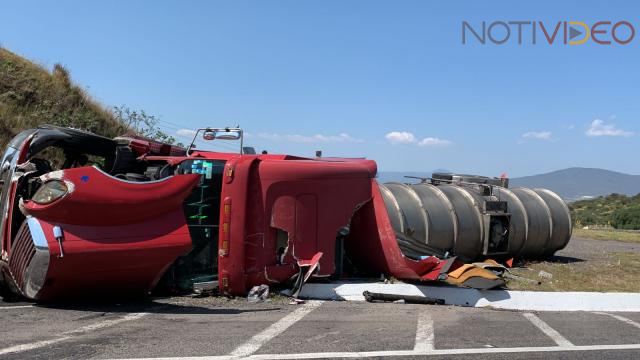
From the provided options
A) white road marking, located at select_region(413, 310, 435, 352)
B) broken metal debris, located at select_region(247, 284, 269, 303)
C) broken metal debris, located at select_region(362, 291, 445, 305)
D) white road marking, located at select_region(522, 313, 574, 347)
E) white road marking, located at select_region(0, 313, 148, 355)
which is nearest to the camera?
white road marking, located at select_region(0, 313, 148, 355)

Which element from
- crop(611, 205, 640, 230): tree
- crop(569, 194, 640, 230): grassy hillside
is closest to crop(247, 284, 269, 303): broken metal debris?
crop(569, 194, 640, 230): grassy hillside

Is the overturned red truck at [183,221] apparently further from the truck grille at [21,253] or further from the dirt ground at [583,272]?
the dirt ground at [583,272]

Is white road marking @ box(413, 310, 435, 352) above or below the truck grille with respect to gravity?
below

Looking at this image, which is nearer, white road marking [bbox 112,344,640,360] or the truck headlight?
white road marking [bbox 112,344,640,360]

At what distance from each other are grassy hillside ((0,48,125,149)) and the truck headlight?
941 cm

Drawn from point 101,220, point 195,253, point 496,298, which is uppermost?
point 101,220

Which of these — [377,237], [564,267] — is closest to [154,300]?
[377,237]

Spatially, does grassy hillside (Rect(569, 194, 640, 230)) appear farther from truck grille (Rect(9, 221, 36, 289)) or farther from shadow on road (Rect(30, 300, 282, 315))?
truck grille (Rect(9, 221, 36, 289))

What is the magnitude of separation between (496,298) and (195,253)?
4489 millimetres

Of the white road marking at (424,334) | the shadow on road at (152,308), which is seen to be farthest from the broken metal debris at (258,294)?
the white road marking at (424,334)

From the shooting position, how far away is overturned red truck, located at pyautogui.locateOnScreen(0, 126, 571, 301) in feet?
20.7

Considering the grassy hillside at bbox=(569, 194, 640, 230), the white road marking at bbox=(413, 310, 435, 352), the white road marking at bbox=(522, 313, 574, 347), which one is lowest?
the white road marking at bbox=(522, 313, 574, 347)

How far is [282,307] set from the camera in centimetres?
744

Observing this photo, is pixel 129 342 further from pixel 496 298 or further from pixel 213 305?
pixel 496 298
